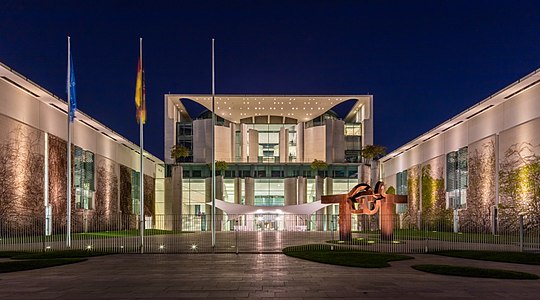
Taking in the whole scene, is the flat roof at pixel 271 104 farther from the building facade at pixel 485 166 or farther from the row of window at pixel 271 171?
the building facade at pixel 485 166

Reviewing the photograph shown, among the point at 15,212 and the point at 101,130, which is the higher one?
the point at 101,130

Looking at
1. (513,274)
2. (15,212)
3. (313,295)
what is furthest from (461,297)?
(15,212)

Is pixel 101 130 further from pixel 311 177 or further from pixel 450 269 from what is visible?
pixel 450 269

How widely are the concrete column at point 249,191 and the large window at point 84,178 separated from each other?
26.3 metres

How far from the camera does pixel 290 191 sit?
7781 centimetres

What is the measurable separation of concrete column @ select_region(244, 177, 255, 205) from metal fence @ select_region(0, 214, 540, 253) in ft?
19.9

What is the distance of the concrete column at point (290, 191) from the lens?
77.5 m

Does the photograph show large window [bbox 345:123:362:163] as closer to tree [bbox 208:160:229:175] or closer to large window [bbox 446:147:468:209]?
tree [bbox 208:160:229:175]

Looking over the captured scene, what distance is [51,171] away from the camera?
44656mm

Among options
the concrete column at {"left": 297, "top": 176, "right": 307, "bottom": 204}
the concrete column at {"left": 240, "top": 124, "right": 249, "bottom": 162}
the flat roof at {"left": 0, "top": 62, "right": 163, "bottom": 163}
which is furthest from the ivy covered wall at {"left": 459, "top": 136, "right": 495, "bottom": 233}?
the concrete column at {"left": 240, "top": 124, "right": 249, "bottom": 162}

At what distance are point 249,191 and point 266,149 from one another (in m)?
16.9

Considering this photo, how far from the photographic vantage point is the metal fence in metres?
27.7

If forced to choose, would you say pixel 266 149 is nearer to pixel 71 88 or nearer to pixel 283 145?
pixel 283 145

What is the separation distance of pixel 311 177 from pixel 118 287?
2717 inches
